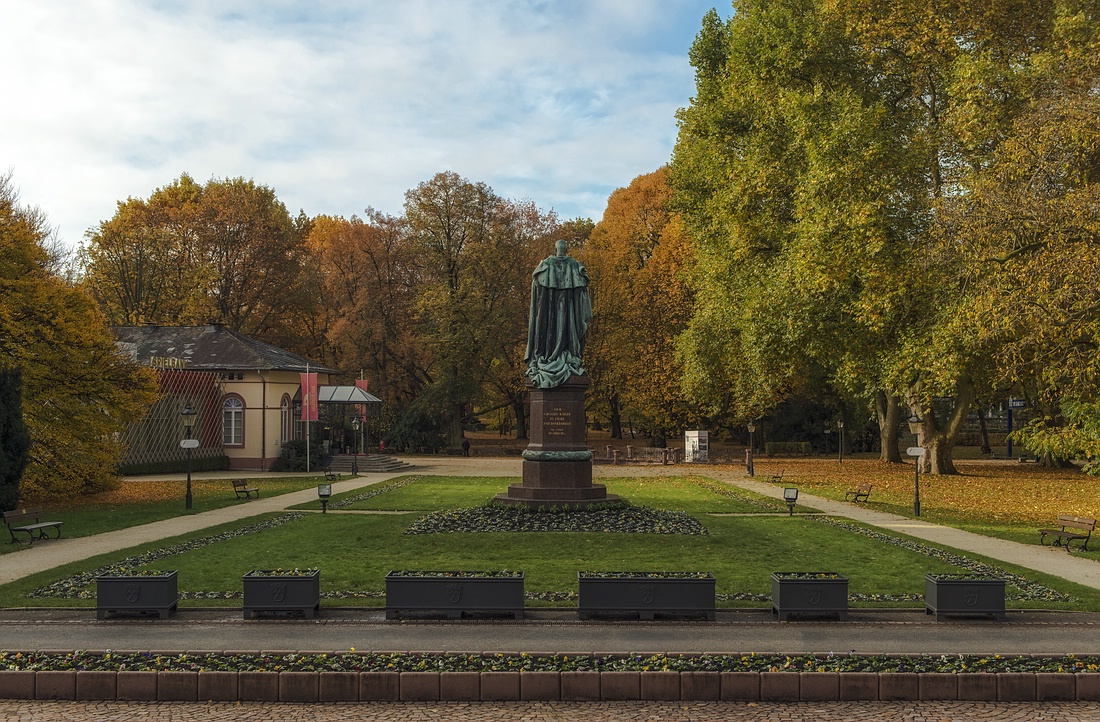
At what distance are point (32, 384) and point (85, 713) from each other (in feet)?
69.7

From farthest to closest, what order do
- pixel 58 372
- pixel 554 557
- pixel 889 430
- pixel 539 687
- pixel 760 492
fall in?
pixel 889 430 → pixel 760 492 → pixel 58 372 → pixel 554 557 → pixel 539 687

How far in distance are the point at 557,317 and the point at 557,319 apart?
0.08m

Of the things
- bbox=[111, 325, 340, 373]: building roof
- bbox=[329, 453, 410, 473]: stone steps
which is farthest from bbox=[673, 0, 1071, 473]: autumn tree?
bbox=[111, 325, 340, 373]: building roof

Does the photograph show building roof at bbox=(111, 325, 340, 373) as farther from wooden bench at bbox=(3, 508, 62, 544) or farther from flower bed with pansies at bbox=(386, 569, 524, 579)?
flower bed with pansies at bbox=(386, 569, 524, 579)

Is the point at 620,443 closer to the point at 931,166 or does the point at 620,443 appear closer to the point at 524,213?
the point at 524,213

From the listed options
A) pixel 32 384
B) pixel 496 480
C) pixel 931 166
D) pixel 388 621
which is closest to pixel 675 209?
pixel 931 166

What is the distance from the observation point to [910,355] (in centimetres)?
2772

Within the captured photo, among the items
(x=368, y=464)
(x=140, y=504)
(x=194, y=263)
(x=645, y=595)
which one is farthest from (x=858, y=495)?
(x=194, y=263)

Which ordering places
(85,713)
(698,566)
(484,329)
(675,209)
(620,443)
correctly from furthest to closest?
(620,443) < (484,329) < (675,209) < (698,566) < (85,713)

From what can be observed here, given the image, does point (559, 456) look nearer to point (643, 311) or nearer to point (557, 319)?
point (557, 319)

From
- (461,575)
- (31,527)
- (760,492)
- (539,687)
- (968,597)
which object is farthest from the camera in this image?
(760,492)

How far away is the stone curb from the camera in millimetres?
8984

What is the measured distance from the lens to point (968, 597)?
11727 mm

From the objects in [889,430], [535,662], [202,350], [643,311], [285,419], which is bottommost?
[535,662]
